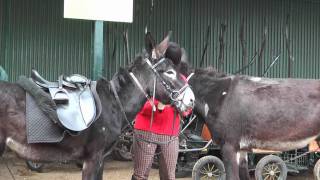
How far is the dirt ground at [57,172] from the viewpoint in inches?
289

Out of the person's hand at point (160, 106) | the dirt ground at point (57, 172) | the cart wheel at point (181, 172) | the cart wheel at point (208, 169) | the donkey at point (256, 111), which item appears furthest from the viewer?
the dirt ground at point (57, 172)

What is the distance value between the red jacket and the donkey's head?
8.2 inches

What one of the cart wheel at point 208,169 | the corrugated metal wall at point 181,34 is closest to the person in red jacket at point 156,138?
the cart wheel at point 208,169

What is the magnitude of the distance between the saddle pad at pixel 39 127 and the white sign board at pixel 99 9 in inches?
53.1

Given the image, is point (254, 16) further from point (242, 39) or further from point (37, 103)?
point (37, 103)

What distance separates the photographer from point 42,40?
8461 millimetres

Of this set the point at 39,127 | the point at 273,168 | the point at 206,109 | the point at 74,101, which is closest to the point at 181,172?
the point at 273,168

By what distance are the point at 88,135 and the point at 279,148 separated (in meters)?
2.70

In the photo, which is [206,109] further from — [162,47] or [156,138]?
[162,47]

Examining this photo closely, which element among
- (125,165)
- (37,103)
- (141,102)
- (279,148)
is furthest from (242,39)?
(37,103)

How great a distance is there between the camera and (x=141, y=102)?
400 cm

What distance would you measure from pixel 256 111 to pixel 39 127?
2706mm

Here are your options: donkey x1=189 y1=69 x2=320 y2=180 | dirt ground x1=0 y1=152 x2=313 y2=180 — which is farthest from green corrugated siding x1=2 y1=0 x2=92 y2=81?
donkey x1=189 y1=69 x2=320 y2=180

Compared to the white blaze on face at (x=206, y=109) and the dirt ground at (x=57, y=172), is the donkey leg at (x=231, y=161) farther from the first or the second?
the dirt ground at (x=57, y=172)
